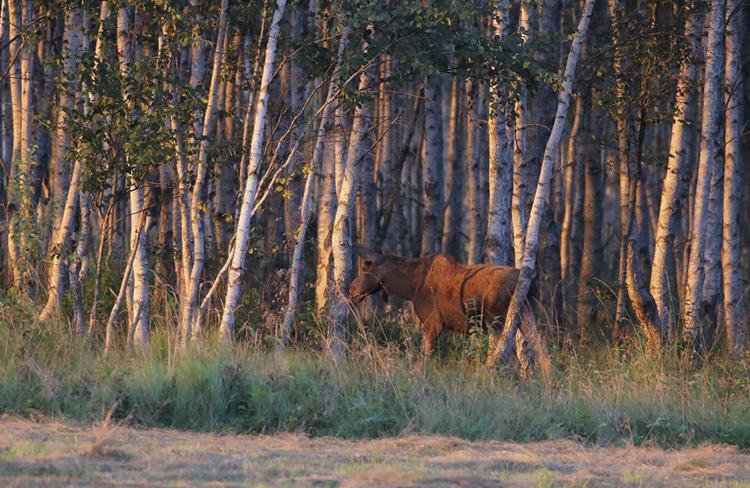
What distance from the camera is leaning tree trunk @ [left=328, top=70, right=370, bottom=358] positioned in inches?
483

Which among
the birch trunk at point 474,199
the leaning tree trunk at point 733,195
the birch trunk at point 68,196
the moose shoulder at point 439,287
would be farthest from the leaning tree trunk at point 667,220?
the birch trunk at point 68,196

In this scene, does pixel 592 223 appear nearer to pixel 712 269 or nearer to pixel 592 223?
pixel 592 223

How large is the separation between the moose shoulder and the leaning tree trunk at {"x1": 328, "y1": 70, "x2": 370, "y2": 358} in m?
0.52

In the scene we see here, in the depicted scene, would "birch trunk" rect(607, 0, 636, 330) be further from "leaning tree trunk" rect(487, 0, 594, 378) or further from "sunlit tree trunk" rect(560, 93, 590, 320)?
"leaning tree trunk" rect(487, 0, 594, 378)

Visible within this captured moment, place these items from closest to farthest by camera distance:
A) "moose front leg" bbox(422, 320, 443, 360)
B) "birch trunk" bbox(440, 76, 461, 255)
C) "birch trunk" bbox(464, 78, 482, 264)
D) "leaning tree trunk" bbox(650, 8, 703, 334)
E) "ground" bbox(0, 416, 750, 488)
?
"ground" bbox(0, 416, 750, 488)
"moose front leg" bbox(422, 320, 443, 360)
"leaning tree trunk" bbox(650, 8, 703, 334)
"birch trunk" bbox(464, 78, 482, 264)
"birch trunk" bbox(440, 76, 461, 255)

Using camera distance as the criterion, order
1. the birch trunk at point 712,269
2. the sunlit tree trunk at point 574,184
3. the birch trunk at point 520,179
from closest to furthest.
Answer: the birch trunk at point 520,179
the birch trunk at point 712,269
the sunlit tree trunk at point 574,184

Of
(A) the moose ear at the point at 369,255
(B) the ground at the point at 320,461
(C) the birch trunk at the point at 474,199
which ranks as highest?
(C) the birch trunk at the point at 474,199

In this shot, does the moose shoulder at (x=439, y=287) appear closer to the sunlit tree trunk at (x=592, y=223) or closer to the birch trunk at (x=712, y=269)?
the birch trunk at (x=712, y=269)

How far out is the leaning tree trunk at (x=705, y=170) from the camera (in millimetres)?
13266

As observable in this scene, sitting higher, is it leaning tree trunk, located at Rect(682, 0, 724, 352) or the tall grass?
leaning tree trunk, located at Rect(682, 0, 724, 352)

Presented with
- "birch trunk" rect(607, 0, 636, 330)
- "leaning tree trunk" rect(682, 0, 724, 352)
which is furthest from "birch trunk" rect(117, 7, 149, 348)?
Result: "birch trunk" rect(607, 0, 636, 330)

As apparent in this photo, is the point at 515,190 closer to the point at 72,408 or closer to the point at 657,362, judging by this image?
the point at 657,362

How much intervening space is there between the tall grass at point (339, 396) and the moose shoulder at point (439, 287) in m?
1.80

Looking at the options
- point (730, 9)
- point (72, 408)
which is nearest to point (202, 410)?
point (72, 408)
